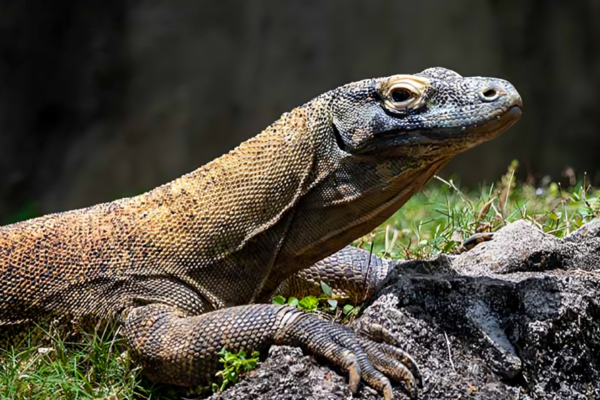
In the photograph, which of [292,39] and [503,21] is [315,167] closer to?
[292,39]

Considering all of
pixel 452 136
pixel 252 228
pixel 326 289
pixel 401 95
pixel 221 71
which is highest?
pixel 401 95

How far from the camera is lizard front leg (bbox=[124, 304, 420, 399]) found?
2.95 m

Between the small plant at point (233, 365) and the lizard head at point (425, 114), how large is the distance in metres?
0.99

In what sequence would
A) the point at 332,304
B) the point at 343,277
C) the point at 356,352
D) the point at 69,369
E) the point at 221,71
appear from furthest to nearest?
1. the point at 221,71
2. the point at 343,277
3. the point at 332,304
4. the point at 69,369
5. the point at 356,352

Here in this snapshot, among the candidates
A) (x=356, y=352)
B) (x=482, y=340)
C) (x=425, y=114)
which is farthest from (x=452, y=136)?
(x=356, y=352)

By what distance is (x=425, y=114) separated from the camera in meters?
3.28

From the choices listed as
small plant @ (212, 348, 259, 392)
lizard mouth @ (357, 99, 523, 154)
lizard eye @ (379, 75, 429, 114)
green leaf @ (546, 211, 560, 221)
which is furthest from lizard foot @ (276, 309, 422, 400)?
green leaf @ (546, 211, 560, 221)

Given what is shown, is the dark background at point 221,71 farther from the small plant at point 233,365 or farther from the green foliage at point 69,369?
the small plant at point 233,365

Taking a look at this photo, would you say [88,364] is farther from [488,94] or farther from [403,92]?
[488,94]

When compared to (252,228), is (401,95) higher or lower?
higher

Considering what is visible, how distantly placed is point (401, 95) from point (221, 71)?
353 inches

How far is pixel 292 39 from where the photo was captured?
1181 centimetres

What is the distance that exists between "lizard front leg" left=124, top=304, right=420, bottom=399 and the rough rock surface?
0.06 metres

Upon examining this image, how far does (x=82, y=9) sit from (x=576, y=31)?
766cm
